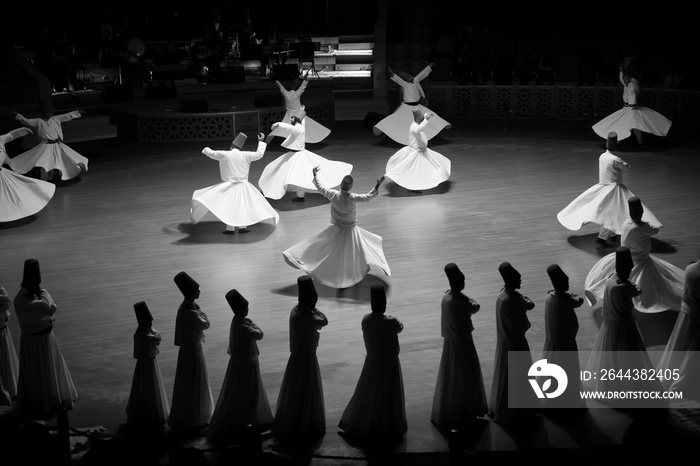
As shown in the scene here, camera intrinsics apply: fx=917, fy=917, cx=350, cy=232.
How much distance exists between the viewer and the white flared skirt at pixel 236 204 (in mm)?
11180

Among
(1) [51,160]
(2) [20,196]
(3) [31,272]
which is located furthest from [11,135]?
(3) [31,272]

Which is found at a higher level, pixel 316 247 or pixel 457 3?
pixel 457 3

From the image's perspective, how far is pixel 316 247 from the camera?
912 cm

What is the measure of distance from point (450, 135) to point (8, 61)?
9.10m

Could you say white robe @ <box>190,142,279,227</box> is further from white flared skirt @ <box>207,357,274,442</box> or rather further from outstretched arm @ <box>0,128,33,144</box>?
white flared skirt @ <box>207,357,274,442</box>

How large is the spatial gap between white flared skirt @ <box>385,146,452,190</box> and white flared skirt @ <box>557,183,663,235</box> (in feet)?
9.23

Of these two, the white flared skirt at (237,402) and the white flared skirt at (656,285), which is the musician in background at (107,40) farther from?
the white flared skirt at (237,402)

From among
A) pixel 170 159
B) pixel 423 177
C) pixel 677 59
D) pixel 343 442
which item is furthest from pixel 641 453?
pixel 677 59

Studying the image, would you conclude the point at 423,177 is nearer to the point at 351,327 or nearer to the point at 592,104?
the point at 351,327

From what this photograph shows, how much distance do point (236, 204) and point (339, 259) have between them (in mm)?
2603

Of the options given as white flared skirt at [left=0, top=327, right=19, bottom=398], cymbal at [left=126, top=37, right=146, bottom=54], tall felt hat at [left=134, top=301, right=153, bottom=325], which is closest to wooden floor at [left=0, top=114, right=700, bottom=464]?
white flared skirt at [left=0, top=327, right=19, bottom=398]

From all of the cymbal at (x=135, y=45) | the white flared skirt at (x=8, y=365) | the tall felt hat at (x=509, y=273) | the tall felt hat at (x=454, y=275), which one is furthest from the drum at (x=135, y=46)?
the tall felt hat at (x=509, y=273)

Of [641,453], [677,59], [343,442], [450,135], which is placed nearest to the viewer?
[641,453]

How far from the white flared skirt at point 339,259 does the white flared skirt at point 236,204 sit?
7.23 feet
